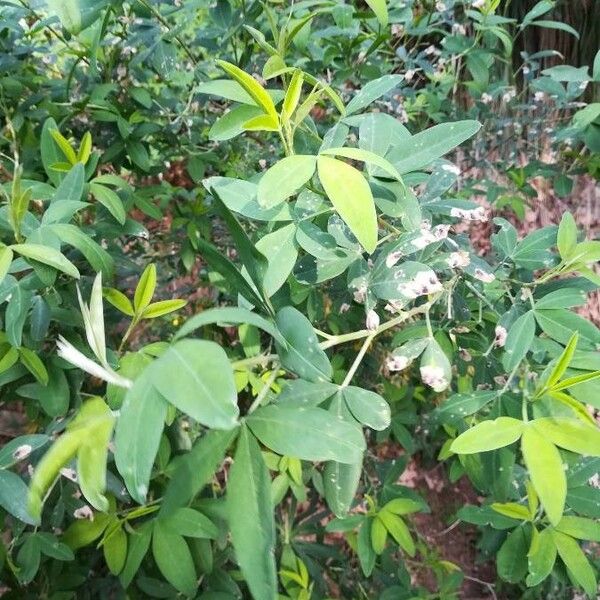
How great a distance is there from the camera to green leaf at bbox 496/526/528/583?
0.95 m

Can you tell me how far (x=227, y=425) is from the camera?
12.5 inches

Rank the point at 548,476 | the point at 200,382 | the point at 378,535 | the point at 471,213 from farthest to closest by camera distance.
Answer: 1. the point at 378,535
2. the point at 471,213
3. the point at 548,476
4. the point at 200,382

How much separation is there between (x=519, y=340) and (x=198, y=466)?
37cm

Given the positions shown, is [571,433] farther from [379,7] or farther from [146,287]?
[379,7]

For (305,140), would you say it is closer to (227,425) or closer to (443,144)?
(443,144)

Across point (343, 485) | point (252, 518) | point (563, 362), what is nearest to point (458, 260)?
point (563, 362)

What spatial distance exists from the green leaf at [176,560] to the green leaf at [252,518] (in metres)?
0.52

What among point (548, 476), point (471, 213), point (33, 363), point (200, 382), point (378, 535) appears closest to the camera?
point (200, 382)

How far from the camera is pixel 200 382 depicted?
0.33 meters

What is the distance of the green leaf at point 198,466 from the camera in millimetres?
406

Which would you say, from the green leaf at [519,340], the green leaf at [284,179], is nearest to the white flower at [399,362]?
the green leaf at [519,340]

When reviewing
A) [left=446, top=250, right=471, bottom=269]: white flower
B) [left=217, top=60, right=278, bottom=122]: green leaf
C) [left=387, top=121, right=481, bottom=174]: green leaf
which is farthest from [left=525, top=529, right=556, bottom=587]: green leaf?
[left=217, top=60, right=278, bottom=122]: green leaf

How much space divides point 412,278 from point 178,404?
32 cm

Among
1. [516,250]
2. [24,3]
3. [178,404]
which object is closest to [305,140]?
[516,250]
